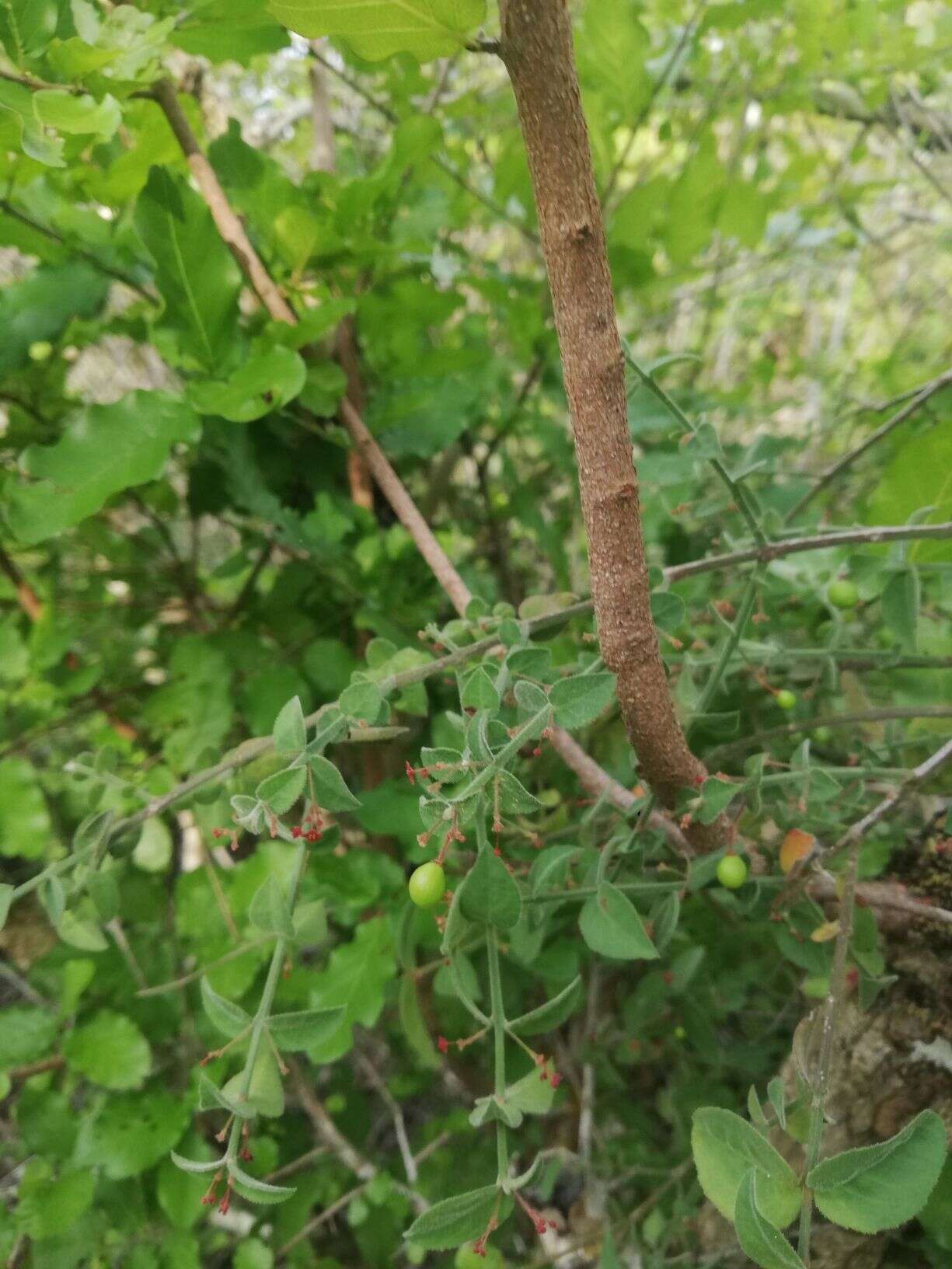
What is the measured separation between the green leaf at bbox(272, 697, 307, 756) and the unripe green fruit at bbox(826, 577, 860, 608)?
1.70 feet

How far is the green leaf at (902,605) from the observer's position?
679mm

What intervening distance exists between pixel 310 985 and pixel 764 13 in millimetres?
1328

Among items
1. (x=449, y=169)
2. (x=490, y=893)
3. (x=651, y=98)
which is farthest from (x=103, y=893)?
(x=651, y=98)

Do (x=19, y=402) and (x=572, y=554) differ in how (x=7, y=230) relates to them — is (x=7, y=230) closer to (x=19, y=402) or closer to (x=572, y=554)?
(x=19, y=402)

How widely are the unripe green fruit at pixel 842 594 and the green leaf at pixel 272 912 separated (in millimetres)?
559

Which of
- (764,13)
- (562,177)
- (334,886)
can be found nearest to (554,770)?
(334,886)

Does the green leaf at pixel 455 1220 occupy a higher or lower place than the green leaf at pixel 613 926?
lower

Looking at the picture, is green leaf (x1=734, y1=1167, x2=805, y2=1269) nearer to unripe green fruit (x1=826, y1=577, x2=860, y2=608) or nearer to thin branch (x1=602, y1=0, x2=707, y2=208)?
unripe green fruit (x1=826, y1=577, x2=860, y2=608)

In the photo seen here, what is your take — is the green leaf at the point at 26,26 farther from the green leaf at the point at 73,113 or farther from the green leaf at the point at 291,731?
the green leaf at the point at 291,731

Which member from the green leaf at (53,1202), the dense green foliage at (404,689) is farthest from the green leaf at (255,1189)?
the green leaf at (53,1202)

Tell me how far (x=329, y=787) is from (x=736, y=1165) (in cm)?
34

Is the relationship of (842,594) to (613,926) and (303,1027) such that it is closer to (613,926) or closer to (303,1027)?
(613,926)

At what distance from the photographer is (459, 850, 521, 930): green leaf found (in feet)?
1.61

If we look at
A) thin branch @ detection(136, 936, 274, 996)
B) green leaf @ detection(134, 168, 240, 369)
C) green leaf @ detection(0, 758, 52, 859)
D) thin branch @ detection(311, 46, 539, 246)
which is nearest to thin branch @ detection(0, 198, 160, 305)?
green leaf @ detection(134, 168, 240, 369)
